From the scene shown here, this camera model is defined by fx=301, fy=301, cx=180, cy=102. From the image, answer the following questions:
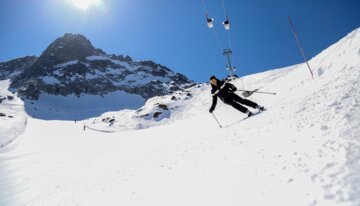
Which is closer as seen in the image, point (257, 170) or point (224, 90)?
point (257, 170)

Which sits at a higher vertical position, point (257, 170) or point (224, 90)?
point (224, 90)

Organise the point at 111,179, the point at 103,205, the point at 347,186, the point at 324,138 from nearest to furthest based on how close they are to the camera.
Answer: the point at 347,186 → the point at 324,138 → the point at 103,205 → the point at 111,179

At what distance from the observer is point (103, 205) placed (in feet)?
23.7

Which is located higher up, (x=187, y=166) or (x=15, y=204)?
(x=187, y=166)

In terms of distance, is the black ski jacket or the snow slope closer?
the snow slope

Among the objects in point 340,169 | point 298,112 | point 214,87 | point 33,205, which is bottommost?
point 33,205

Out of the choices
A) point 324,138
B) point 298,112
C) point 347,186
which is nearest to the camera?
point 347,186

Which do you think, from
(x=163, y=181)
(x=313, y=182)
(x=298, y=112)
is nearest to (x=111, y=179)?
(x=163, y=181)

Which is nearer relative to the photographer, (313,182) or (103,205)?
(313,182)

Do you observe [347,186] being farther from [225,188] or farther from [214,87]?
[214,87]

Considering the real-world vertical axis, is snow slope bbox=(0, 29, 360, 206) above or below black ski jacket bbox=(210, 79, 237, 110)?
below

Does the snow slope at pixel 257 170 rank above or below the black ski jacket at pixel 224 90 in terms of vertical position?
below

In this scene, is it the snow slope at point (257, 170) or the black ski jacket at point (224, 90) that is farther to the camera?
the black ski jacket at point (224, 90)

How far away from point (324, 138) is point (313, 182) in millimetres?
1545
